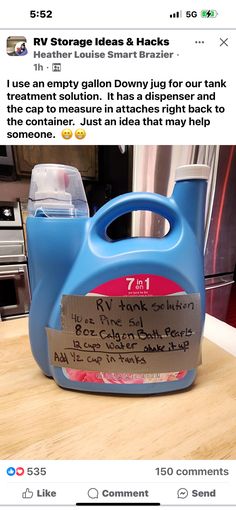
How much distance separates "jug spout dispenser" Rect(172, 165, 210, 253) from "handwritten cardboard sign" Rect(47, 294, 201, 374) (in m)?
0.10

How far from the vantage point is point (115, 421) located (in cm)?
31

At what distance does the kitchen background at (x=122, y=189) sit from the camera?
3.16 ft

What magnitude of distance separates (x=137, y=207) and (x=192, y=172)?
8cm

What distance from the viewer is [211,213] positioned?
46.4 inches

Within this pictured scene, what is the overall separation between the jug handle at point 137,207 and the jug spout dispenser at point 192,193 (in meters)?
0.01

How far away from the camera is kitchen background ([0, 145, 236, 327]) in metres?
0.96
